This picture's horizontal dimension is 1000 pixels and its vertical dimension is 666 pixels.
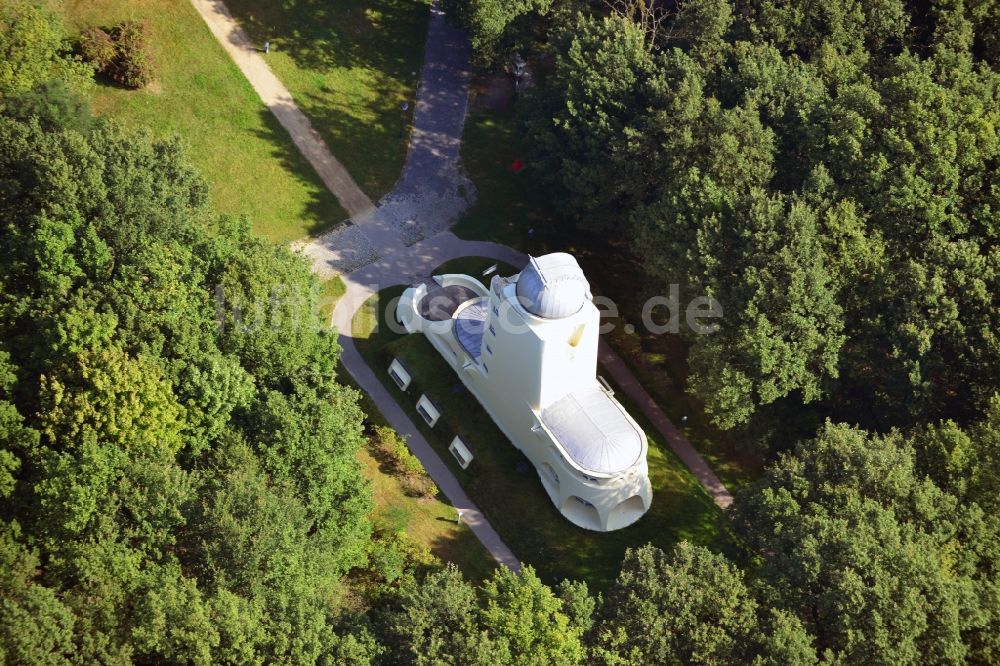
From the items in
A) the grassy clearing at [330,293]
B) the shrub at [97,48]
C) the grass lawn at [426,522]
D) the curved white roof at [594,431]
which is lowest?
the grass lawn at [426,522]

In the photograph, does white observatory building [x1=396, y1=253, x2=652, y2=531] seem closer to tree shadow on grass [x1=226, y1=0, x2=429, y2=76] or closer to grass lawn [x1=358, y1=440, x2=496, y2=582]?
grass lawn [x1=358, y1=440, x2=496, y2=582]

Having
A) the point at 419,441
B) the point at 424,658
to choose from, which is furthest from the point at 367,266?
the point at 424,658

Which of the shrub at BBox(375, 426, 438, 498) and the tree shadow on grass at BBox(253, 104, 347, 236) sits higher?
the tree shadow on grass at BBox(253, 104, 347, 236)

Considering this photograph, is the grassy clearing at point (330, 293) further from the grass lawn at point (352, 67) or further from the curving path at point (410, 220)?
the grass lawn at point (352, 67)

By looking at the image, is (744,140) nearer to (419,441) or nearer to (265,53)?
(419,441)

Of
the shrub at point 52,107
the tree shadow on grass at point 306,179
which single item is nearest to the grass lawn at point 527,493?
the tree shadow on grass at point 306,179

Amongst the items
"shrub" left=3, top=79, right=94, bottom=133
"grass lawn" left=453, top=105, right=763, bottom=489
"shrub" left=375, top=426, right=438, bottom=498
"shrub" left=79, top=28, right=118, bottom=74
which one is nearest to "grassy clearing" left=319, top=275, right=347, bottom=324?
"grass lawn" left=453, top=105, right=763, bottom=489

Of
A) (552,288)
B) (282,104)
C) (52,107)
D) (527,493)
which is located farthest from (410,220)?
(52,107)
